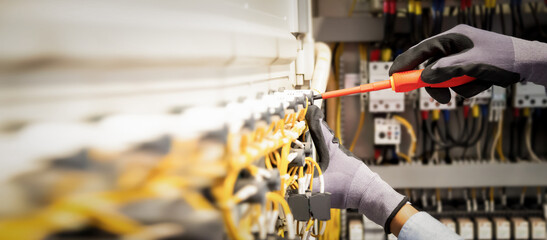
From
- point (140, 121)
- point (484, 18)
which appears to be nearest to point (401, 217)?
point (140, 121)

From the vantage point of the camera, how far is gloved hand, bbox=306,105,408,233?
108 centimetres

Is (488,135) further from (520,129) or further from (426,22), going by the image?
(426,22)

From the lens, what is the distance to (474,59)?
0.99 metres

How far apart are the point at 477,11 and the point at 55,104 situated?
7.95 ft

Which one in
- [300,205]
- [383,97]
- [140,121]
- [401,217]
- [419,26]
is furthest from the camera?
[383,97]

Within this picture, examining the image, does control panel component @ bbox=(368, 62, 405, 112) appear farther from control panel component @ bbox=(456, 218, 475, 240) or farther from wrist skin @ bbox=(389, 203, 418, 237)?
wrist skin @ bbox=(389, 203, 418, 237)

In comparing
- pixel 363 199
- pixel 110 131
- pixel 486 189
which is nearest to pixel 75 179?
pixel 110 131

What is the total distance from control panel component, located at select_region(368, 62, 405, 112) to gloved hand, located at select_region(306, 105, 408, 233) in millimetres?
1099

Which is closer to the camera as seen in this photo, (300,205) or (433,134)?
(300,205)

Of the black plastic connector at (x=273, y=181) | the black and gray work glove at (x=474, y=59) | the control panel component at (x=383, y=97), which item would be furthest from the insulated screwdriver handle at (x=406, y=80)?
the control panel component at (x=383, y=97)

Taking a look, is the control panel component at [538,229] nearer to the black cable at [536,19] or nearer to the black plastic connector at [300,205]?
the black cable at [536,19]

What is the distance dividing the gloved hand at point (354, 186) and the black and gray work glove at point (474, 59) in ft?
0.89

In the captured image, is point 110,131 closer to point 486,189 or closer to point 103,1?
point 103,1

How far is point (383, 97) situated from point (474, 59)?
3.90 ft
